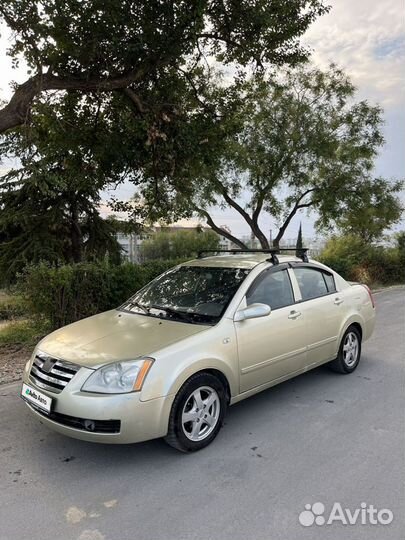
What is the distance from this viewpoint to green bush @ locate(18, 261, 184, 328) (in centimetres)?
624

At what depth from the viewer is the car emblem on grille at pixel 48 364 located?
3326 mm

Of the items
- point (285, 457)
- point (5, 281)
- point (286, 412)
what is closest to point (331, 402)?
point (286, 412)

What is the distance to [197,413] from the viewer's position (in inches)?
132

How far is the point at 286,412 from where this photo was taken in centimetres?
414

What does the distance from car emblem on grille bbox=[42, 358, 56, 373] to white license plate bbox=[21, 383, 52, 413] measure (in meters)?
0.18

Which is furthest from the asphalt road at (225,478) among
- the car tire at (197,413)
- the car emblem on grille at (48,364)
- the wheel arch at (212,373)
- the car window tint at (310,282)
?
the car window tint at (310,282)

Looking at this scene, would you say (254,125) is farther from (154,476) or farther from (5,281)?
(154,476)

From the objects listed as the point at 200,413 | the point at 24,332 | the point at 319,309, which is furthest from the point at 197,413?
the point at 24,332

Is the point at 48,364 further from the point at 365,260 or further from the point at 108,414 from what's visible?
the point at 365,260

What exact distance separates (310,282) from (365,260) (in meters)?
12.3

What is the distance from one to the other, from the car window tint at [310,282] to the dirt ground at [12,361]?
12.0ft

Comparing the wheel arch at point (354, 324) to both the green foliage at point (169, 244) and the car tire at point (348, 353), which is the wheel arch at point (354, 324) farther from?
the green foliage at point (169, 244)

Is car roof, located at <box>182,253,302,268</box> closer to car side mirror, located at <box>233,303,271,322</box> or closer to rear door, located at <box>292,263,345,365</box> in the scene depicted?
rear door, located at <box>292,263,345,365</box>

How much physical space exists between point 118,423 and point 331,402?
242 centimetres
